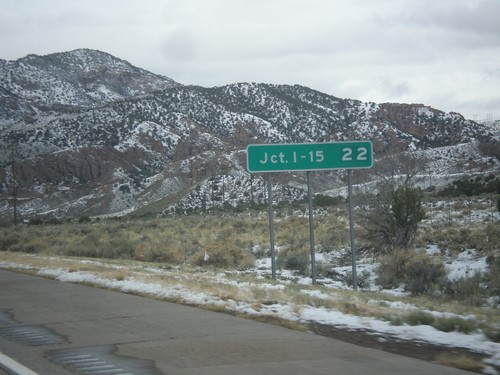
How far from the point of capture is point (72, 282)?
15.8 metres

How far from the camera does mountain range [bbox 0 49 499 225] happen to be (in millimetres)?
84062

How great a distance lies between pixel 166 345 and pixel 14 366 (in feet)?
6.18

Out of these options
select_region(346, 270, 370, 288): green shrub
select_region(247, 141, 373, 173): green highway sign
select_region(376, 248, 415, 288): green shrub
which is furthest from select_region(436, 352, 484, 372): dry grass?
select_region(346, 270, 370, 288): green shrub

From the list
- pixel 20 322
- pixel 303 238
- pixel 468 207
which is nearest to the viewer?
pixel 20 322

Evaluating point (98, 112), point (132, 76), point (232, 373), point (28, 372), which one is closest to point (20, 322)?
point (28, 372)

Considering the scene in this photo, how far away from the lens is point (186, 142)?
102 m

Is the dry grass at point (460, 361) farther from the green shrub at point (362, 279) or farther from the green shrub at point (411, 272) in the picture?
the green shrub at point (362, 279)

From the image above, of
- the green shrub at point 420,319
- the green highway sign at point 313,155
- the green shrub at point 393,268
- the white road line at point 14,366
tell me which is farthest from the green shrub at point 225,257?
the white road line at point 14,366

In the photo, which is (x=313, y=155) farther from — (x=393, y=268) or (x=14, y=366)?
(x=14, y=366)

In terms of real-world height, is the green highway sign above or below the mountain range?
below

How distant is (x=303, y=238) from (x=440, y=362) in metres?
22.5

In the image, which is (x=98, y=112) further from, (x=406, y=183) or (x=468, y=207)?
(x=406, y=183)

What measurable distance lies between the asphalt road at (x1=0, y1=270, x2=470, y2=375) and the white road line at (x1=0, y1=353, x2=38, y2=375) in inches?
4.7

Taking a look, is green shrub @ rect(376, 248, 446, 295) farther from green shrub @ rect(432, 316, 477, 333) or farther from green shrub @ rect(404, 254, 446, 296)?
green shrub @ rect(432, 316, 477, 333)
